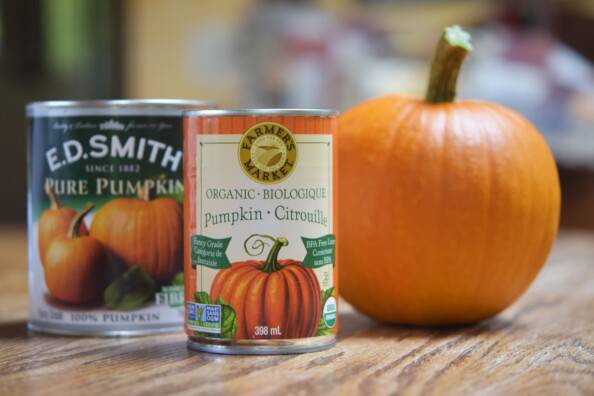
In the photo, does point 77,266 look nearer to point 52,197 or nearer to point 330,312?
point 52,197

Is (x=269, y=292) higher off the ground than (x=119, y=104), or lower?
lower

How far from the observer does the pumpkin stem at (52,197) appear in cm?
84

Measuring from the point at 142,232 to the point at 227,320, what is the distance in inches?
5.3

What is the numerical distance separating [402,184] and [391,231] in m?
0.05

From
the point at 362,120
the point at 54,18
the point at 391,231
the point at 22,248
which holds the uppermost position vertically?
the point at 54,18

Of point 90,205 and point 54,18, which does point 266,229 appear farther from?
point 54,18

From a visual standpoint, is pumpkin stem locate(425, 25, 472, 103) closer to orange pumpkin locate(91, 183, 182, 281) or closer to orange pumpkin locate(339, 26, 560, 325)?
orange pumpkin locate(339, 26, 560, 325)

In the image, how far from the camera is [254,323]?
74cm

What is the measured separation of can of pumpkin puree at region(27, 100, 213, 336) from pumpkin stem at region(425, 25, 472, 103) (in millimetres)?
250

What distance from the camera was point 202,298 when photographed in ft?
2.48

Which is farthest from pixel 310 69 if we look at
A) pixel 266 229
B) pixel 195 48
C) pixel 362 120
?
pixel 266 229

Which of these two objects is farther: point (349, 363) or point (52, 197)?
point (52, 197)

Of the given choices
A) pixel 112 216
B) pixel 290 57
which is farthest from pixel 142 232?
pixel 290 57

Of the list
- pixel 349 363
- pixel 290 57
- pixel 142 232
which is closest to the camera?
pixel 349 363
